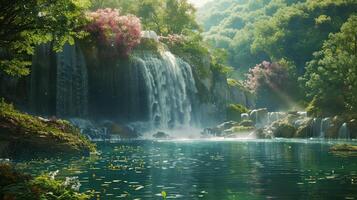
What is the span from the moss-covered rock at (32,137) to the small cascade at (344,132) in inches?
1241

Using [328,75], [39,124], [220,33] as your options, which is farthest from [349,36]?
[220,33]

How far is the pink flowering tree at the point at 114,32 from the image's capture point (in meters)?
51.8

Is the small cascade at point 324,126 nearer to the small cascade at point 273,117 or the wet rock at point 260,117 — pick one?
the small cascade at point 273,117

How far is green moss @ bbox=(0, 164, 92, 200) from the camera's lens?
9957 mm

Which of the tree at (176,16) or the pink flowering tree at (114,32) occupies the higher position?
the tree at (176,16)

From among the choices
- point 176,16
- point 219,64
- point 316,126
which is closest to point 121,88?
point 316,126

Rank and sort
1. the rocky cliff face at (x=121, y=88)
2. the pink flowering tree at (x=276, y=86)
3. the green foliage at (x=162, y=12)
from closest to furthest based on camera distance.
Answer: the rocky cliff face at (x=121, y=88), the green foliage at (x=162, y=12), the pink flowering tree at (x=276, y=86)

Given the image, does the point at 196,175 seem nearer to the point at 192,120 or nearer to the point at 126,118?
the point at 126,118

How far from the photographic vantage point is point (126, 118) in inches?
2162

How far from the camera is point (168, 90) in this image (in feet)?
197

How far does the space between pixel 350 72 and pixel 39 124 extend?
3732cm

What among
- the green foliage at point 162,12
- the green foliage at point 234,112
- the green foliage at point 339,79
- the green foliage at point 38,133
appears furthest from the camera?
the green foliage at point 162,12

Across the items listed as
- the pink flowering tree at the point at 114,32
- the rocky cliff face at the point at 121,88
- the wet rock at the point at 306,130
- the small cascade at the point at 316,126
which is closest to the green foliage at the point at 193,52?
the rocky cliff face at the point at 121,88

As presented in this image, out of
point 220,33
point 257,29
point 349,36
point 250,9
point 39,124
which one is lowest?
point 39,124
